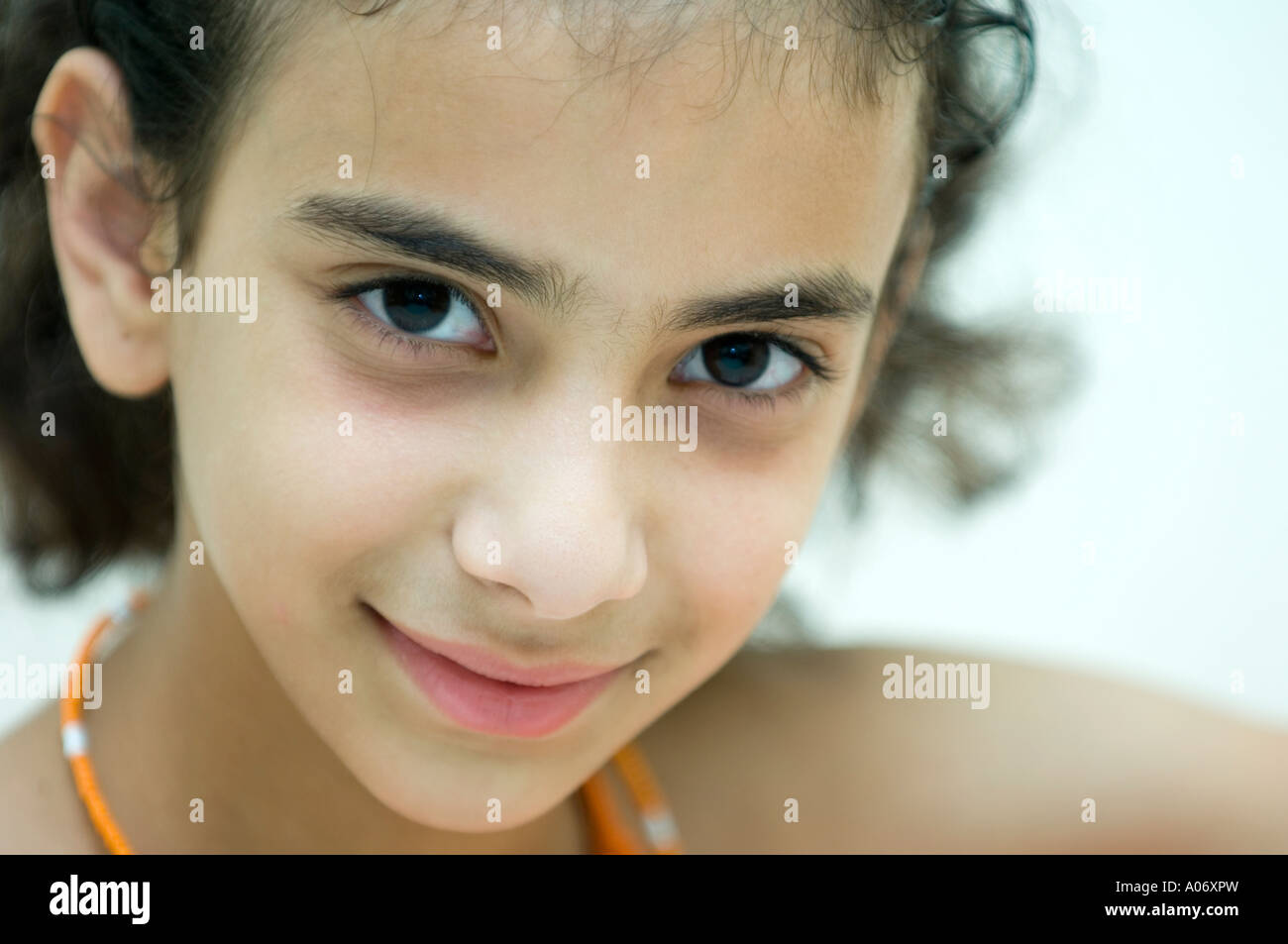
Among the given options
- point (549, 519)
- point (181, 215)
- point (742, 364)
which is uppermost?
point (181, 215)

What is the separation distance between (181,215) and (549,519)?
1.04 ft

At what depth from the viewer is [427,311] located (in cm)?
75

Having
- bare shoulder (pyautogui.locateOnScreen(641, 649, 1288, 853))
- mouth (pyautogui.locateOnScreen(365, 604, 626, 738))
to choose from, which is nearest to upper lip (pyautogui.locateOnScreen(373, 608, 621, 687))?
mouth (pyautogui.locateOnScreen(365, 604, 626, 738))

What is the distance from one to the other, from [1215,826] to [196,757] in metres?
0.84

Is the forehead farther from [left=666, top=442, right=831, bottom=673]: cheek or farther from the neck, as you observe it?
the neck

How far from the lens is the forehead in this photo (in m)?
0.67

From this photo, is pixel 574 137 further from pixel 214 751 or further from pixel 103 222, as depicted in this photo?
pixel 214 751

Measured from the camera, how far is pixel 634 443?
0.73 meters

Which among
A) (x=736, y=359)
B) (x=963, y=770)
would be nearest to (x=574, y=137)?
(x=736, y=359)

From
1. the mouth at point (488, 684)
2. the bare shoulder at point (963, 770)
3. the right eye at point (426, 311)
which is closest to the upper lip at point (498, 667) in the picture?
the mouth at point (488, 684)

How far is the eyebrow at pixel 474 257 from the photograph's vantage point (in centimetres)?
68

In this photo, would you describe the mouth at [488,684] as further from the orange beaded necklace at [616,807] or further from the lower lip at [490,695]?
the orange beaded necklace at [616,807]

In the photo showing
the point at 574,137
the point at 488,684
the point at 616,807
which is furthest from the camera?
the point at 616,807

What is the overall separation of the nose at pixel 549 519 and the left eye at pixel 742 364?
103mm
